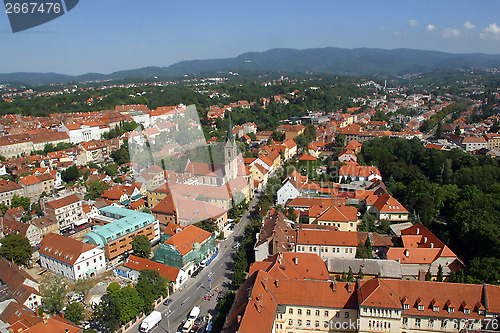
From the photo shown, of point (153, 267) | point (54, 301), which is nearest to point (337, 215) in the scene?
point (153, 267)

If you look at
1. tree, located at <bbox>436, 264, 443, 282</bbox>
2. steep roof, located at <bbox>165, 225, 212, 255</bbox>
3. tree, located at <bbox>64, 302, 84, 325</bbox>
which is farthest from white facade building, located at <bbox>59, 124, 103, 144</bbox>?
tree, located at <bbox>436, 264, 443, 282</bbox>

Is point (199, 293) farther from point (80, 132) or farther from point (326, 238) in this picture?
point (80, 132)

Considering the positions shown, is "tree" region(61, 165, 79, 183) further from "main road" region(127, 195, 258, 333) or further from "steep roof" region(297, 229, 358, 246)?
"steep roof" region(297, 229, 358, 246)

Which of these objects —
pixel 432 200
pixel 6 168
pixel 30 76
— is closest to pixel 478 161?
pixel 432 200

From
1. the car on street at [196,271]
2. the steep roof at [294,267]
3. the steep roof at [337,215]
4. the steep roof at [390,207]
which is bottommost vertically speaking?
the car on street at [196,271]

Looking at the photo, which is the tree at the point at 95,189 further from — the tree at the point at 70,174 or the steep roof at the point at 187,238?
the steep roof at the point at 187,238

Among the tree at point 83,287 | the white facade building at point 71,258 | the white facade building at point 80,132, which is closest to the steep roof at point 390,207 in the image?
the white facade building at point 71,258

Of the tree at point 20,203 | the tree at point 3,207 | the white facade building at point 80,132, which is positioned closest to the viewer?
the tree at point 3,207
